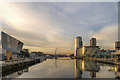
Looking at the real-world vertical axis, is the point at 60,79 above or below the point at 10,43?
below

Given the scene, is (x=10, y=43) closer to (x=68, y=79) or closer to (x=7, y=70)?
(x=7, y=70)

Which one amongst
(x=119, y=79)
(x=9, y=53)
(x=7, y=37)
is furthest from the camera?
(x=7, y=37)

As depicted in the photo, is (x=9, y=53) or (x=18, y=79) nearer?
(x=18, y=79)

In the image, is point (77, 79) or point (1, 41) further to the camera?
point (1, 41)

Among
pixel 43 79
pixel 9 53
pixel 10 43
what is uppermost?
pixel 10 43

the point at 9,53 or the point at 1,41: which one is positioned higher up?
the point at 1,41

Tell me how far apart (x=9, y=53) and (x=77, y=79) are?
4942cm

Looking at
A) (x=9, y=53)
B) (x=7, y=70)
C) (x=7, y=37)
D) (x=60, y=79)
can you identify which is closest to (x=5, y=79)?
(x=7, y=70)

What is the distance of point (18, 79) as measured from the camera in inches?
1179

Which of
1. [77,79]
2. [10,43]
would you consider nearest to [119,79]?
[77,79]

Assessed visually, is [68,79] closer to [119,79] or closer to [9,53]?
[119,79]

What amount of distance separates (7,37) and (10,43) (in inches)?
299

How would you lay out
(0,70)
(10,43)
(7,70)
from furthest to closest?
(10,43)
(7,70)
(0,70)

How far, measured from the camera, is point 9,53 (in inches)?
2406
